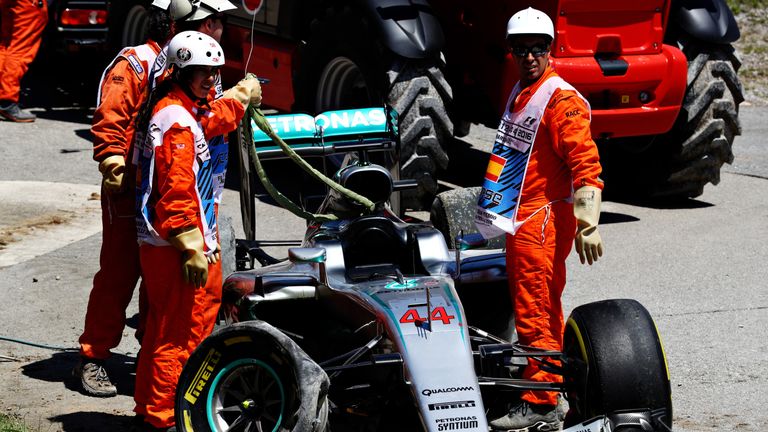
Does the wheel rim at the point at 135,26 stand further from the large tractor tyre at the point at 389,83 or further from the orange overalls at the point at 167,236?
the orange overalls at the point at 167,236

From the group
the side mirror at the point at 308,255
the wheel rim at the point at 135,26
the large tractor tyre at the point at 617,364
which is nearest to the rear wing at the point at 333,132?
the side mirror at the point at 308,255

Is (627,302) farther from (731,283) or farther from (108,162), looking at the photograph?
(731,283)

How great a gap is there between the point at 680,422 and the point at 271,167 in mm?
6455

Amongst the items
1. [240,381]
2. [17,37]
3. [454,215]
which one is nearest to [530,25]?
[454,215]

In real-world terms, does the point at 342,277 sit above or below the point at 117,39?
below

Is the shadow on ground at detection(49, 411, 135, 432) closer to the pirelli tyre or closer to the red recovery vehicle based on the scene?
the pirelli tyre

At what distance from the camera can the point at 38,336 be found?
770 centimetres

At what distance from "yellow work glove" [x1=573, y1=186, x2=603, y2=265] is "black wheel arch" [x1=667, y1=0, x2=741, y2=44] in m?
4.89

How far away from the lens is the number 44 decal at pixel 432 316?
569 cm

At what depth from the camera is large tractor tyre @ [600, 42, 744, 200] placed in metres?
10.6

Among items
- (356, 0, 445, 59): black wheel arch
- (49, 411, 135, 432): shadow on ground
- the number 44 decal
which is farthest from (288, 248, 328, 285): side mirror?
(356, 0, 445, 59): black wheel arch

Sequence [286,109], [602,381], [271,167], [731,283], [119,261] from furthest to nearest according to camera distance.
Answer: [271,167] < [286,109] < [731,283] < [119,261] < [602,381]

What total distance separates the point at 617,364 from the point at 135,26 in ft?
29.6

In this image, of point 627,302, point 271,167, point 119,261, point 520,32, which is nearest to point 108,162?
point 119,261
